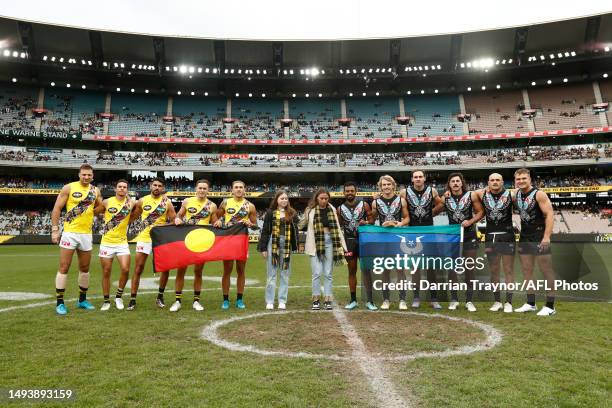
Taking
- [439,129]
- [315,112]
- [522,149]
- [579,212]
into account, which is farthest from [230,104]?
[579,212]

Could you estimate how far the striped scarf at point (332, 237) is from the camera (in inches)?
298

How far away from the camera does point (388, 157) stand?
46.5 meters

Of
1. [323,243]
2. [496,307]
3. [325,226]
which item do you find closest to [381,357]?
[323,243]

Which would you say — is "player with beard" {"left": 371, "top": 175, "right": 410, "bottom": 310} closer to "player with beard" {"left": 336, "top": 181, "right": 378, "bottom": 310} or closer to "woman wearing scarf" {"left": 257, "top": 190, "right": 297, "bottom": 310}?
"player with beard" {"left": 336, "top": 181, "right": 378, "bottom": 310}

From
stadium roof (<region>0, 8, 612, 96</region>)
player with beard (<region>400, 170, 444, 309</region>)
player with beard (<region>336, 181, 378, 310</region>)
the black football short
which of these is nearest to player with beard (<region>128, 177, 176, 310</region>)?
player with beard (<region>336, 181, 378, 310</region>)

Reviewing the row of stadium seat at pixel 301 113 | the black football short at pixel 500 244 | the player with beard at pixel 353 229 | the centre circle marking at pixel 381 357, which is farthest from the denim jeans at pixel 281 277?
the row of stadium seat at pixel 301 113

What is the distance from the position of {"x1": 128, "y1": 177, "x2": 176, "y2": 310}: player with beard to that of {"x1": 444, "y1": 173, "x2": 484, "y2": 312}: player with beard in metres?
5.22

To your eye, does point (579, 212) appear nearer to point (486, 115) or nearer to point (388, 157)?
point (486, 115)

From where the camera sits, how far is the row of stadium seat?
45.1 metres

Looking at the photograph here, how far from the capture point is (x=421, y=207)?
25.6 feet

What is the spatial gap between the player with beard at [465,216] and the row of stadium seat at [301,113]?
135 ft

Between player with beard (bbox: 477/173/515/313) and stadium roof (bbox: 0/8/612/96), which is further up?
stadium roof (bbox: 0/8/612/96)

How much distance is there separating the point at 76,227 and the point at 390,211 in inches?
218

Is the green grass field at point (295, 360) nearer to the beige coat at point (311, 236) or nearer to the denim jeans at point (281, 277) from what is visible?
the denim jeans at point (281, 277)
